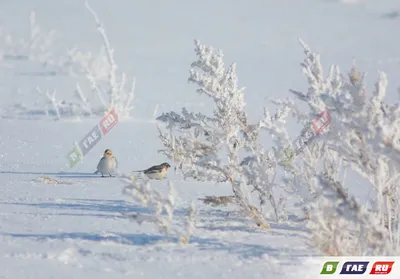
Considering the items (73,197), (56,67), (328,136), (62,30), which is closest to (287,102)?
(328,136)

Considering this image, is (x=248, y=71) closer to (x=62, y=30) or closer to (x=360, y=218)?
(x=62, y=30)

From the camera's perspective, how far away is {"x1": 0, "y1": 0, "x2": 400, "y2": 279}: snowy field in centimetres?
457

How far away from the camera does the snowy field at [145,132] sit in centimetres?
457

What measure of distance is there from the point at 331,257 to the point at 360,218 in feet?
1.70

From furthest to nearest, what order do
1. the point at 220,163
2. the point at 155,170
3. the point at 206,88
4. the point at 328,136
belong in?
the point at 155,170, the point at 206,88, the point at 220,163, the point at 328,136

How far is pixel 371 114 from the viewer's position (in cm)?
427

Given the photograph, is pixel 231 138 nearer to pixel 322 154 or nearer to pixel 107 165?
pixel 322 154

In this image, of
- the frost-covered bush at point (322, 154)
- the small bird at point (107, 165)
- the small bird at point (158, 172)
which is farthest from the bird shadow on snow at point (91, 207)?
the small bird at point (107, 165)

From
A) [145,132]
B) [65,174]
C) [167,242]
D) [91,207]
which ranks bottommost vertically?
[167,242]

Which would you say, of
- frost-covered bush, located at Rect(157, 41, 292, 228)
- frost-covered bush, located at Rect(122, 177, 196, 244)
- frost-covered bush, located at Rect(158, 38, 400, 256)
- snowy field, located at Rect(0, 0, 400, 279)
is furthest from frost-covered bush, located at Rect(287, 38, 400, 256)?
frost-covered bush, located at Rect(157, 41, 292, 228)

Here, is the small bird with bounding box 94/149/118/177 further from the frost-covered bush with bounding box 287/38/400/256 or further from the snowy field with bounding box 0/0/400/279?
the frost-covered bush with bounding box 287/38/400/256

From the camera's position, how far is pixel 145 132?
13.7 meters

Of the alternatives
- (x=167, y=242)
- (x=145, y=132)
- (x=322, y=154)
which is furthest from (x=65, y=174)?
(x=145, y=132)

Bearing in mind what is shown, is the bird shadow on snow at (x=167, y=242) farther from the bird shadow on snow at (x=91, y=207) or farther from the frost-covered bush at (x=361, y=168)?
the bird shadow on snow at (x=91, y=207)
